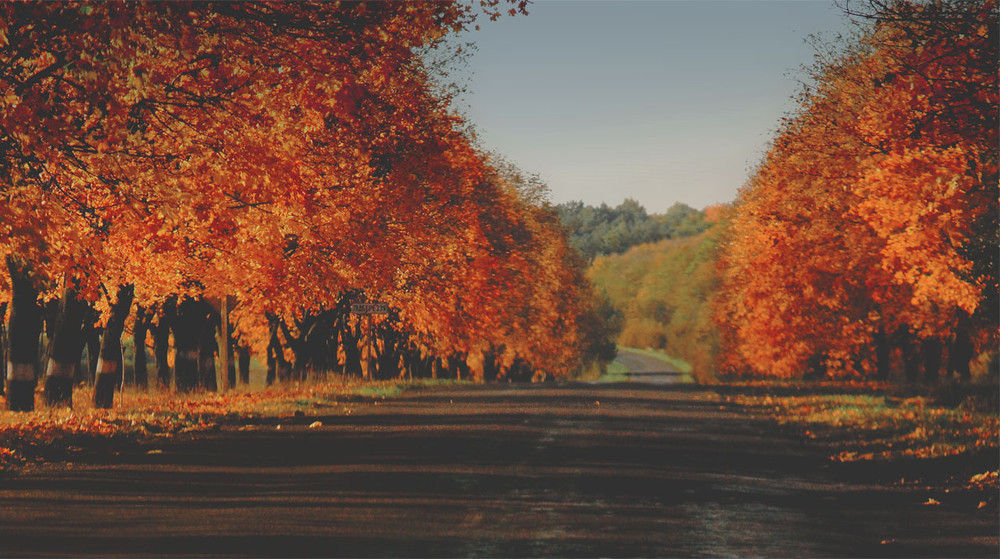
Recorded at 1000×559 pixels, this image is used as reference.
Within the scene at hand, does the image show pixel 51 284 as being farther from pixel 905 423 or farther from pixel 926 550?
pixel 926 550

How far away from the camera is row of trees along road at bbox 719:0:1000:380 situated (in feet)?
57.2

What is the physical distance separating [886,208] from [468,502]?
2078cm

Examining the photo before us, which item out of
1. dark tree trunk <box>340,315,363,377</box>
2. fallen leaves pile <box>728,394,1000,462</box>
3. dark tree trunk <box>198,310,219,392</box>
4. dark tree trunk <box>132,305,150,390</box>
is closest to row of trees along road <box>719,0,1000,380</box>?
fallen leaves pile <box>728,394,1000,462</box>

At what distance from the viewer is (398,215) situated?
35.5 metres

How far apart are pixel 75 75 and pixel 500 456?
7.10 m

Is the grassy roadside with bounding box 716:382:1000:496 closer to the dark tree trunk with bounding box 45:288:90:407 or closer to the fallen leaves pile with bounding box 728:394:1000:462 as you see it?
the fallen leaves pile with bounding box 728:394:1000:462

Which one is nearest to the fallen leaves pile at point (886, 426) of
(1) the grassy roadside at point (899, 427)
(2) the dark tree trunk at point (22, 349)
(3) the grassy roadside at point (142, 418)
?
(1) the grassy roadside at point (899, 427)

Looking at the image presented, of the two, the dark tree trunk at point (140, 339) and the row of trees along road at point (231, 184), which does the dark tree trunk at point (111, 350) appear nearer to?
the row of trees along road at point (231, 184)

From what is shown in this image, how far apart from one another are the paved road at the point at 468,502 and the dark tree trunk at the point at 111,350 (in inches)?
470

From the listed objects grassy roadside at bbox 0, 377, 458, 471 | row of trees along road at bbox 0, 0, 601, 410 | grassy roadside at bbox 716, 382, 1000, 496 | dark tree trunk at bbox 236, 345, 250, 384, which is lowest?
grassy roadside at bbox 716, 382, 1000, 496

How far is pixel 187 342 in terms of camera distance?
40.1 metres

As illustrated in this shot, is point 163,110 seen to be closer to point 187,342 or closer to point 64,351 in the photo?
point 64,351

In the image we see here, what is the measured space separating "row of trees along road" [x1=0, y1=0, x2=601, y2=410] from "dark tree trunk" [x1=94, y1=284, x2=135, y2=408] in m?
0.07

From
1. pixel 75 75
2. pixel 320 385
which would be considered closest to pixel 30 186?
pixel 75 75
